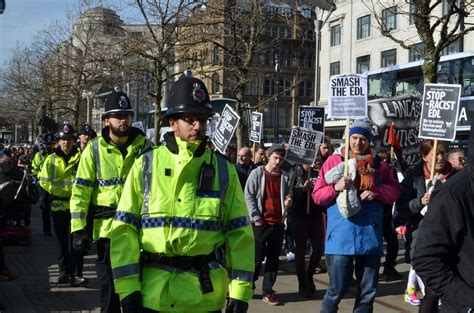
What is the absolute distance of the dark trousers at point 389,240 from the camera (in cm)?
977

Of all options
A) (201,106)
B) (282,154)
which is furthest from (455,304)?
(282,154)

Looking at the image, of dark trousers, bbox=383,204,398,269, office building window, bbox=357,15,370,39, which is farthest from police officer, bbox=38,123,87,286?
office building window, bbox=357,15,370,39

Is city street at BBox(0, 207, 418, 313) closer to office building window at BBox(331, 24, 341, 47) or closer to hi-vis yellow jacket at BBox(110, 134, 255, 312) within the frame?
hi-vis yellow jacket at BBox(110, 134, 255, 312)

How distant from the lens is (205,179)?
11.8 feet

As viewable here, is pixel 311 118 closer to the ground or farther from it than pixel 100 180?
farther from it

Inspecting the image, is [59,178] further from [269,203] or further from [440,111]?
[440,111]

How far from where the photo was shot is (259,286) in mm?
8961

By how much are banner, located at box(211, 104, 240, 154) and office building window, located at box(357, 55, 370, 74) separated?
1640 inches

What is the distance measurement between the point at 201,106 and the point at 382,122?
39.6 ft

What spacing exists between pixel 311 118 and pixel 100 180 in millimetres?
5769

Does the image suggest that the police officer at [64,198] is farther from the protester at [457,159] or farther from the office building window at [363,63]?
the office building window at [363,63]

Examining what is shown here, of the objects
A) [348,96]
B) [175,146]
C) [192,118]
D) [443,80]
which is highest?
[443,80]

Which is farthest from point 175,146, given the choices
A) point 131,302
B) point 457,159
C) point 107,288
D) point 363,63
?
point 363,63

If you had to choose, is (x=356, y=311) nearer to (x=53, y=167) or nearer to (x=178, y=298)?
(x=178, y=298)
